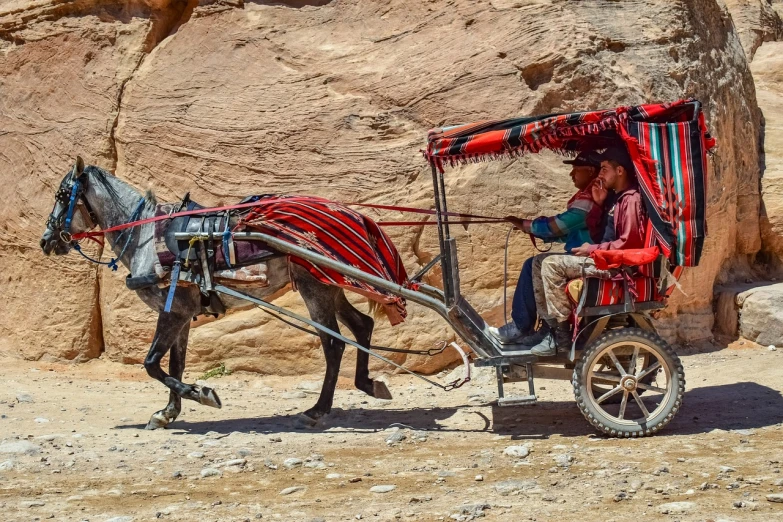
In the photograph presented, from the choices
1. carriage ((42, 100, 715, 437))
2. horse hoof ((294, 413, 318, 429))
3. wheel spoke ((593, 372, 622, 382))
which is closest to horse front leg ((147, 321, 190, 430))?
carriage ((42, 100, 715, 437))

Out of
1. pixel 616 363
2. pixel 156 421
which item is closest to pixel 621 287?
pixel 616 363

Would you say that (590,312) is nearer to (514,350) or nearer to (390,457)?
(514,350)

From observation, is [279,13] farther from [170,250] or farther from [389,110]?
[170,250]

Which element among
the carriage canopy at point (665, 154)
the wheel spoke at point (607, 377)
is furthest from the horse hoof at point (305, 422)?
the carriage canopy at point (665, 154)

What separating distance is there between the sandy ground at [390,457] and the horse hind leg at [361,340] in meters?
0.20

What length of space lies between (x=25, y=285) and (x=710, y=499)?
267 inches

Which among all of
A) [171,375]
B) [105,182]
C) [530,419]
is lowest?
[530,419]

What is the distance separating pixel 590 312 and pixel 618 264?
1.12 ft

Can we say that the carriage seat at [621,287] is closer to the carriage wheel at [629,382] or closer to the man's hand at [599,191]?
the carriage wheel at [629,382]

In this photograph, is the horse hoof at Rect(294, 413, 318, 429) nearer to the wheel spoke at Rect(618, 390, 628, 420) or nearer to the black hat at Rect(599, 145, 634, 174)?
the wheel spoke at Rect(618, 390, 628, 420)

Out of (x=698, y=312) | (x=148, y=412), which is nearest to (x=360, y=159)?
(x=148, y=412)

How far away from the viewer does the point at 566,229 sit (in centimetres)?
568

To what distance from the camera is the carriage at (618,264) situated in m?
5.29

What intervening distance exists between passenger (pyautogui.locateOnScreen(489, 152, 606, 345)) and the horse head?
2983 millimetres
